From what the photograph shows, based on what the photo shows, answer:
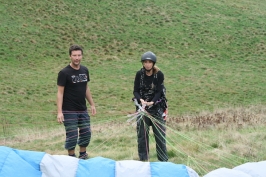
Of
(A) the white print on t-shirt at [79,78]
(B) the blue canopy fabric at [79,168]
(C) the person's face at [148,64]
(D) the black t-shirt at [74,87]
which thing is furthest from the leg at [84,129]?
(B) the blue canopy fabric at [79,168]

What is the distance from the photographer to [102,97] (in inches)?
715

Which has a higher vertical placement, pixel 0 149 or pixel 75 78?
pixel 75 78

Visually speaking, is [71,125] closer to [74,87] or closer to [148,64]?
[74,87]

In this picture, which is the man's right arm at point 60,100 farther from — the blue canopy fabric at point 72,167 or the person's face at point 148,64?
the blue canopy fabric at point 72,167

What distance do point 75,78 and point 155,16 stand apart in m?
26.2

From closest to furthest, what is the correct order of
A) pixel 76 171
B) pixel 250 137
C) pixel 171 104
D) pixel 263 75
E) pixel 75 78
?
1. pixel 76 171
2. pixel 75 78
3. pixel 250 137
4. pixel 171 104
5. pixel 263 75

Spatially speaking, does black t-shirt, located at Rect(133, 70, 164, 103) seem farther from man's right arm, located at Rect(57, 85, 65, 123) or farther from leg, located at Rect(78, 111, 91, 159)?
man's right arm, located at Rect(57, 85, 65, 123)

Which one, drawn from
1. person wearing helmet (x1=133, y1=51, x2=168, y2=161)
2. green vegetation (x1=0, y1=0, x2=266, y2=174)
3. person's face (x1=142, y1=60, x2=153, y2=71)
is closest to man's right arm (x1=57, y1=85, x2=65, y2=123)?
person wearing helmet (x1=133, y1=51, x2=168, y2=161)

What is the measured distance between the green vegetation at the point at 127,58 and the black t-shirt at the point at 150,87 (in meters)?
1.73

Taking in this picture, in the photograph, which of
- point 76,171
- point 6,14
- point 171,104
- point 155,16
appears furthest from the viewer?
point 155,16

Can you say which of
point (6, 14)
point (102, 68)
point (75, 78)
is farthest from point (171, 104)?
point (6, 14)

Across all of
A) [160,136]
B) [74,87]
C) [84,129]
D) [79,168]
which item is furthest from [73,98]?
[79,168]

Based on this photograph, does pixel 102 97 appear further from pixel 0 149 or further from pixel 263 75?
pixel 0 149

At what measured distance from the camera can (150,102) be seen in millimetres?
5816
